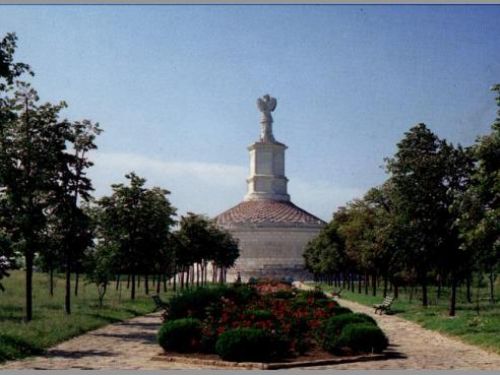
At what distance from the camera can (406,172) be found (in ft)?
94.6

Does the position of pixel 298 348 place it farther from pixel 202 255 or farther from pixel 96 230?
pixel 202 255

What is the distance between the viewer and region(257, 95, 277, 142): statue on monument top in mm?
118250

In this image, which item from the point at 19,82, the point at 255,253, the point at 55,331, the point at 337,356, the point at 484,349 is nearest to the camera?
the point at 337,356

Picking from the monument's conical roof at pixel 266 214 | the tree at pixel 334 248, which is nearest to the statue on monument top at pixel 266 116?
the monument's conical roof at pixel 266 214

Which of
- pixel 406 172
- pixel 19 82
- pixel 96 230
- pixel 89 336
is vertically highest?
pixel 19 82

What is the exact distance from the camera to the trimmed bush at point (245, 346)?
592 inches

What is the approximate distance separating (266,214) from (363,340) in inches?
3537

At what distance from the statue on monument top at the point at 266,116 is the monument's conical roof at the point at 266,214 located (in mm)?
12197

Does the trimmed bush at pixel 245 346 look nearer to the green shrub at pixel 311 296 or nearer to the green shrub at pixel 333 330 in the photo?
the green shrub at pixel 333 330

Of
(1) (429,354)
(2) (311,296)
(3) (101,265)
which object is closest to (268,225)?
(2) (311,296)

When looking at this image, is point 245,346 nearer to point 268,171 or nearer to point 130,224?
point 130,224

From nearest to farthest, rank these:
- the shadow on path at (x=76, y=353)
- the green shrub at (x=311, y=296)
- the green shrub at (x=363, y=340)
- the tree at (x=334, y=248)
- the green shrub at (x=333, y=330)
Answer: the shadow on path at (x=76, y=353)
the green shrub at (x=363, y=340)
the green shrub at (x=333, y=330)
the green shrub at (x=311, y=296)
the tree at (x=334, y=248)

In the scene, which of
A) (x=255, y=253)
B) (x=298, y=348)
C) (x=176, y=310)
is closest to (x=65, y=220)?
(x=176, y=310)

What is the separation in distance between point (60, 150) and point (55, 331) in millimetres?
7588
